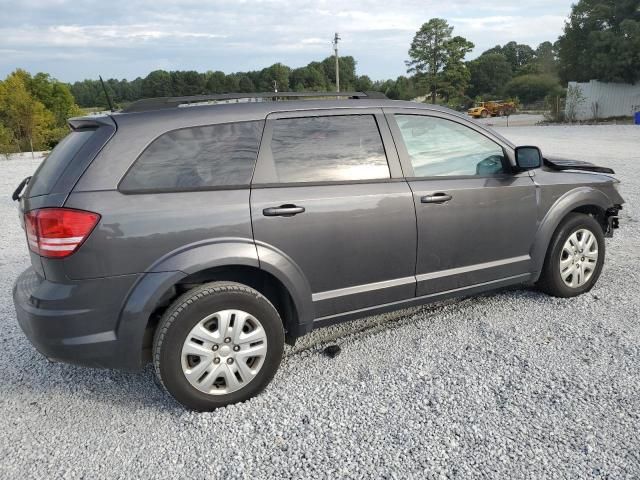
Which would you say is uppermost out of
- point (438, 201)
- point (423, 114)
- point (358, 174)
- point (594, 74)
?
point (423, 114)

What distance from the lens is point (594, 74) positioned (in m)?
36.1

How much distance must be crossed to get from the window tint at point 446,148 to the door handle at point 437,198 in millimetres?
163

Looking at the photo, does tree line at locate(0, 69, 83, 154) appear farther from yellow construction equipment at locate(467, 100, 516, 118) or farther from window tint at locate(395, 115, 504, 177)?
yellow construction equipment at locate(467, 100, 516, 118)

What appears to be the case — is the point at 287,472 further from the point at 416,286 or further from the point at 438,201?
the point at 438,201

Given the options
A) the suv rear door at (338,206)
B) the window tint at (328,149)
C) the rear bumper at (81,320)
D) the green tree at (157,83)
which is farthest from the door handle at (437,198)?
the green tree at (157,83)

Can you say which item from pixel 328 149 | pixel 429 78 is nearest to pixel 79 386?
pixel 328 149

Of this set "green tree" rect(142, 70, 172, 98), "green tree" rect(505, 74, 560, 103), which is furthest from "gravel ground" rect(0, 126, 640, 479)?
"green tree" rect(505, 74, 560, 103)

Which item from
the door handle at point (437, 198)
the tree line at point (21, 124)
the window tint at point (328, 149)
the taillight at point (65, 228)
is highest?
the window tint at point (328, 149)

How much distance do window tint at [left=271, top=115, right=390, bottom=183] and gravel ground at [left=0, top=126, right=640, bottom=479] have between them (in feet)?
4.14

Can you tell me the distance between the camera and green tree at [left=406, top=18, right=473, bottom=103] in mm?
67375

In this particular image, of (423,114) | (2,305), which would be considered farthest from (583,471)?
(2,305)

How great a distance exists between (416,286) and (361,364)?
656 millimetres

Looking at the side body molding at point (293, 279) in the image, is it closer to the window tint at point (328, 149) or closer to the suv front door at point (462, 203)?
the window tint at point (328, 149)

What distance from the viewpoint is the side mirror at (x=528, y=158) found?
388 centimetres
